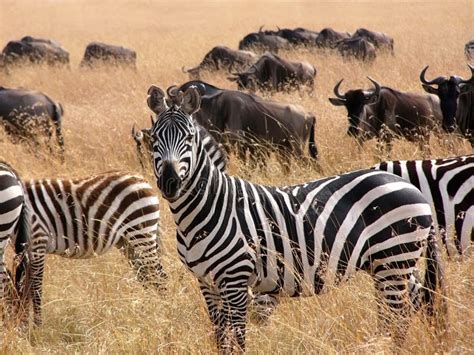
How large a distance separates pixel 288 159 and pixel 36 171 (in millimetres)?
2914

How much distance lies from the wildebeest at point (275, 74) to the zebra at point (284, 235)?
1119 cm

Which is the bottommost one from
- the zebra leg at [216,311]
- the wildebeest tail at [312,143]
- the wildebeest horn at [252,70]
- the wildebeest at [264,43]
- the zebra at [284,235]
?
the wildebeest at [264,43]

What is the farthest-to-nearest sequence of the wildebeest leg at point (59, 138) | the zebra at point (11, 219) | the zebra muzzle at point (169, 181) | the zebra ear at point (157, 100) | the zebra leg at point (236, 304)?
the wildebeest leg at point (59, 138)
the zebra at point (11, 219)
the zebra ear at point (157, 100)
the zebra leg at point (236, 304)
the zebra muzzle at point (169, 181)

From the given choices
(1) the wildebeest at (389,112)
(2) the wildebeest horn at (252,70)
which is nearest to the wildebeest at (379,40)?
(2) the wildebeest horn at (252,70)

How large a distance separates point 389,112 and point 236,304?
6683 mm

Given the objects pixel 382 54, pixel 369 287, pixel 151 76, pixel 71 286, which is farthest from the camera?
pixel 382 54

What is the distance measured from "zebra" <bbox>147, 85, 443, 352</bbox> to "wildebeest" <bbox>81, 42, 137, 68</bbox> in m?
17.4

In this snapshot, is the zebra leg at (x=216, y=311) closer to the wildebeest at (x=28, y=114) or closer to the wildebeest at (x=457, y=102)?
the wildebeest at (x=457, y=102)

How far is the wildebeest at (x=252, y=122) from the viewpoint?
10.2 metres

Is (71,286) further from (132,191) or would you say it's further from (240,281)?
(240,281)

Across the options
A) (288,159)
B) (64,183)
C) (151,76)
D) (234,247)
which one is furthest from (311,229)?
(151,76)

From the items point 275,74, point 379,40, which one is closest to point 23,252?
point 275,74

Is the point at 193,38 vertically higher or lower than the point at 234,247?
lower

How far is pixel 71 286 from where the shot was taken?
19.6 feet
